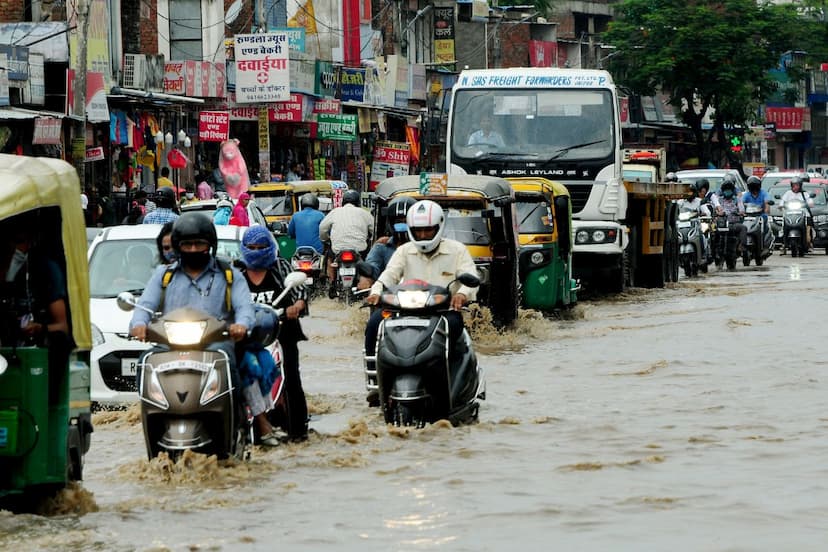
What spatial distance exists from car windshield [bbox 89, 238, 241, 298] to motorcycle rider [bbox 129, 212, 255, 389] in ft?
14.1

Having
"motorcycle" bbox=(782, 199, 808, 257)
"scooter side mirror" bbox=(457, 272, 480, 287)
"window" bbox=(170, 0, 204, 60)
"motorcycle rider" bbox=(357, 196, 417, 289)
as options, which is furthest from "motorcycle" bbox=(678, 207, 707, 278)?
"scooter side mirror" bbox=(457, 272, 480, 287)

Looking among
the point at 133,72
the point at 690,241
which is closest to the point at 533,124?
the point at 690,241

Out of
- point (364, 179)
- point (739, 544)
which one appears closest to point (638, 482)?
Answer: point (739, 544)

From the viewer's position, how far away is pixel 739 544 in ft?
24.7

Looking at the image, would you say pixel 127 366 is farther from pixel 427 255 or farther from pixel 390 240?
pixel 390 240

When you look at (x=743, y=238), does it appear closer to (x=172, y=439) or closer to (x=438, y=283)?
(x=438, y=283)

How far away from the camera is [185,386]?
8.93 m

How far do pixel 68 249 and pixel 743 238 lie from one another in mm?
25862

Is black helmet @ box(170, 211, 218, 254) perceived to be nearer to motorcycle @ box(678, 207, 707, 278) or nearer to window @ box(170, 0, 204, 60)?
motorcycle @ box(678, 207, 707, 278)

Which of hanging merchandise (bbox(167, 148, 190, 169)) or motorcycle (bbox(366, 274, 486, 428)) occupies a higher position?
hanging merchandise (bbox(167, 148, 190, 169))

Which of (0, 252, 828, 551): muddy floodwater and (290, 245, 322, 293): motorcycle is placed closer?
(0, 252, 828, 551): muddy floodwater

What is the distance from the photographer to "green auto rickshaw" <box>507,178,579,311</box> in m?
20.4

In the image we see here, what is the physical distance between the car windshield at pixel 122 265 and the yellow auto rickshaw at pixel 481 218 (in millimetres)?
4233

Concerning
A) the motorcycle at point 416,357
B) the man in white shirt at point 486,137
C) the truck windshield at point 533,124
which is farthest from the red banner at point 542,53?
the motorcycle at point 416,357
